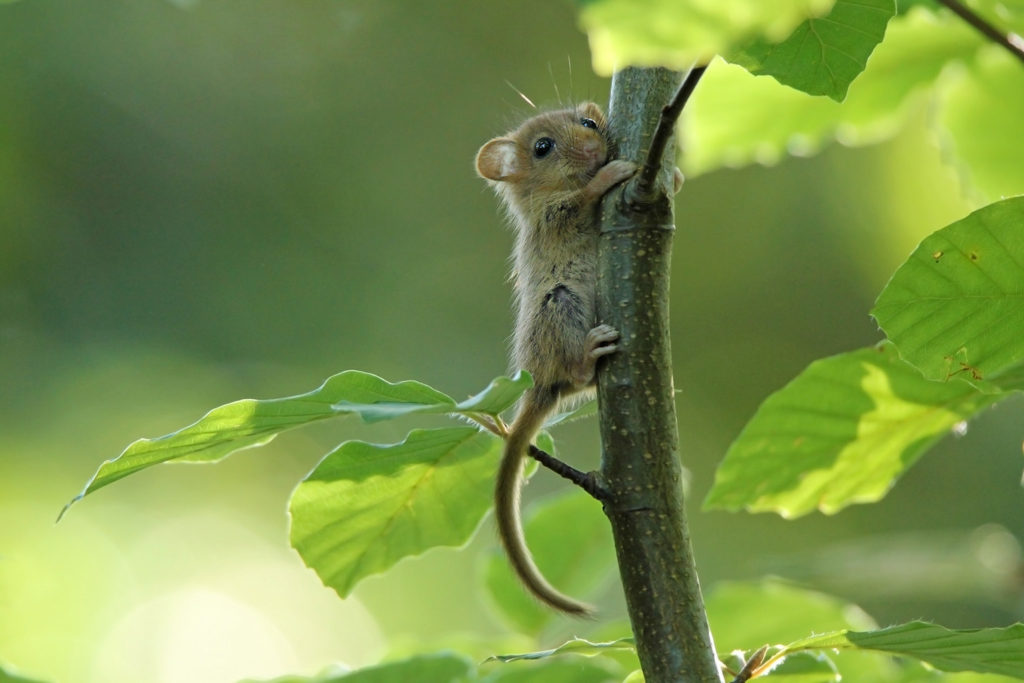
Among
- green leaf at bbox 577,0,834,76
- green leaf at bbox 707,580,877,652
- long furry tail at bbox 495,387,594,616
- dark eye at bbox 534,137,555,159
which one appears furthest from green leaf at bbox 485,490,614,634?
green leaf at bbox 577,0,834,76

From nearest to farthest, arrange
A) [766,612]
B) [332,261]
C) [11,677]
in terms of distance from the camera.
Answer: [11,677] < [766,612] < [332,261]

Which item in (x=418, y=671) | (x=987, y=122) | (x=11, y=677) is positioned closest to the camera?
(x=11, y=677)

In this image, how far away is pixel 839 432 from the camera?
154 cm

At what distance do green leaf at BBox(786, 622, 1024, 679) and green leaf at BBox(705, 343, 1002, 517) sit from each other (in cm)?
35

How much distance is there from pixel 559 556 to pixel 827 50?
1.06 metres

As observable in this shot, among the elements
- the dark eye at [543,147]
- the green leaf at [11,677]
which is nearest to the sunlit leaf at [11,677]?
the green leaf at [11,677]

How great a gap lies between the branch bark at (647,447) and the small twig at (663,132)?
2 centimetres

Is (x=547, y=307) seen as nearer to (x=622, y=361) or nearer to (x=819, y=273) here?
(x=622, y=361)

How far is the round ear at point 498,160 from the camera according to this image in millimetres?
2855

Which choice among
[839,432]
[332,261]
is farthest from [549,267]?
[332,261]

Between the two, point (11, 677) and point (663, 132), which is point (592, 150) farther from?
point (11, 677)

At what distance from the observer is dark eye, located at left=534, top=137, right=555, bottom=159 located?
2.72m

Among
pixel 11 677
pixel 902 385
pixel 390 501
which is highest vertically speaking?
pixel 902 385

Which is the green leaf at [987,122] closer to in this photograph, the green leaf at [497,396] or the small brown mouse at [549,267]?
the small brown mouse at [549,267]
